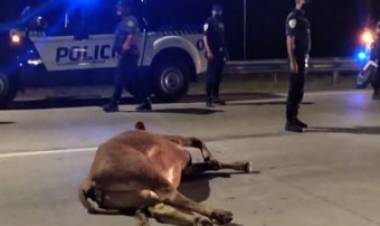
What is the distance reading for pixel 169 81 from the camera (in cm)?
1662

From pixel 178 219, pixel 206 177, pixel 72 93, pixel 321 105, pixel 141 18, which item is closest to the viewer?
pixel 178 219

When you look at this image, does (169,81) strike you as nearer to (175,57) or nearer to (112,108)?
(175,57)

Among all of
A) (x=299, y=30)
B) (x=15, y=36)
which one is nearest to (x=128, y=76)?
(x=15, y=36)

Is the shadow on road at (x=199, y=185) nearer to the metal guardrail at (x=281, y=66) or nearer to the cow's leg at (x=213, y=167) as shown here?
the cow's leg at (x=213, y=167)

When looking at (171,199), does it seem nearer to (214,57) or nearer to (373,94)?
(214,57)

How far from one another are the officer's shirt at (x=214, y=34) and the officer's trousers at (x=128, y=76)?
1.54 m

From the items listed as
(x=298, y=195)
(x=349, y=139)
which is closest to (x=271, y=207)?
(x=298, y=195)

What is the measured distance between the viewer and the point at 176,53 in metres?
16.8

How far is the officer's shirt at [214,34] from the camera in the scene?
51.2 ft

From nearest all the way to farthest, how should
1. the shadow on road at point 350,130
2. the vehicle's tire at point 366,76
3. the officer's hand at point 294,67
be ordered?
the officer's hand at point 294,67, the shadow on road at point 350,130, the vehicle's tire at point 366,76

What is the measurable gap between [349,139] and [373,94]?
5.79 metres

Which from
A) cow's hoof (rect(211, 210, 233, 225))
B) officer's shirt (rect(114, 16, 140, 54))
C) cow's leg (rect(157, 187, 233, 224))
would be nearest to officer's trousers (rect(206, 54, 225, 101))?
officer's shirt (rect(114, 16, 140, 54))

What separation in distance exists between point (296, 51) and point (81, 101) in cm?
639

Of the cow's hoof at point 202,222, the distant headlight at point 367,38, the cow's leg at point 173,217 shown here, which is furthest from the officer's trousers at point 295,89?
the distant headlight at point 367,38
